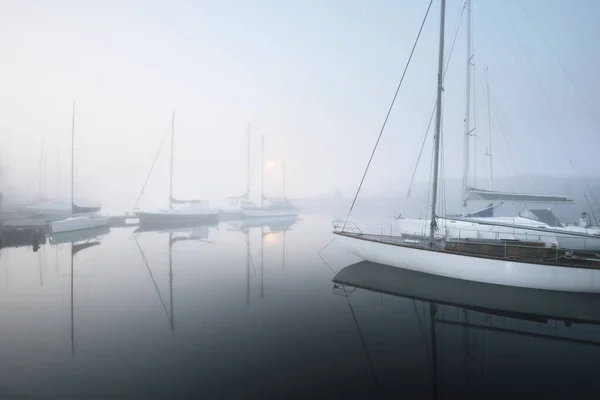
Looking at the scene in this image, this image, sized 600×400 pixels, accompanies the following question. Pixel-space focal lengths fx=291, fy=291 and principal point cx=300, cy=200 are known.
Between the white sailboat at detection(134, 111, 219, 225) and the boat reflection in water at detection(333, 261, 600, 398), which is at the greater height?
the white sailboat at detection(134, 111, 219, 225)

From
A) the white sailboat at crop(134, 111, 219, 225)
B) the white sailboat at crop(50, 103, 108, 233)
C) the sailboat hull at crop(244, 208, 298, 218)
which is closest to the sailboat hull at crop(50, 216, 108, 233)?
the white sailboat at crop(50, 103, 108, 233)

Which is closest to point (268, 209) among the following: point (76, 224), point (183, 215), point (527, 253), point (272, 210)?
point (272, 210)

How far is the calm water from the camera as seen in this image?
564cm

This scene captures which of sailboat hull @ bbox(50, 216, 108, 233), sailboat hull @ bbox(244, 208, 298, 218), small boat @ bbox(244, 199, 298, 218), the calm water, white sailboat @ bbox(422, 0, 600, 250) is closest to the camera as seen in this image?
the calm water

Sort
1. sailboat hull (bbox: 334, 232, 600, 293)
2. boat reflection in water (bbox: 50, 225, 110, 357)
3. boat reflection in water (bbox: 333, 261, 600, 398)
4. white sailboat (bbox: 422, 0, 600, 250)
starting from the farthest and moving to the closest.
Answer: white sailboat (bbox: 422, 0, 600, 250), sailboat hull (bbox: 334, 232, 600, 293), boat reflection in water (bbox: 50, 225, 110, 357), boat reflection in water (bbox: 333, 261, 600, 398)

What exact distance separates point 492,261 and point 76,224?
1547 inches

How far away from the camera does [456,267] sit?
504 inches

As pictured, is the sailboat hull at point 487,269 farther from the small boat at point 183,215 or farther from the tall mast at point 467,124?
the small boat at point 183,215

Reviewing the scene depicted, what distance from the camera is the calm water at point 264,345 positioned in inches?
222

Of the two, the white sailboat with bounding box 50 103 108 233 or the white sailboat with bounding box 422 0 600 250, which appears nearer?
the white sailboat with bounding box 422 0 600 250

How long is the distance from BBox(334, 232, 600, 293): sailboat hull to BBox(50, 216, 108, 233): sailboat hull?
32.7 metres

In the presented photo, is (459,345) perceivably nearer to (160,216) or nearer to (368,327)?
(368,327)

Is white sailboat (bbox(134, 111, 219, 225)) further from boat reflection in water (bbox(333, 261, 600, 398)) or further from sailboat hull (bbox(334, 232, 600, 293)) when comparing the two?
sailboat hull (bbox(334, 232, 600, 293))

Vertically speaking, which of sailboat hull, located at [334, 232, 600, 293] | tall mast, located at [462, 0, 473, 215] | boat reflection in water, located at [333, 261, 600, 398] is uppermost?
tall mast, located at [462, 0, 473, 215]
